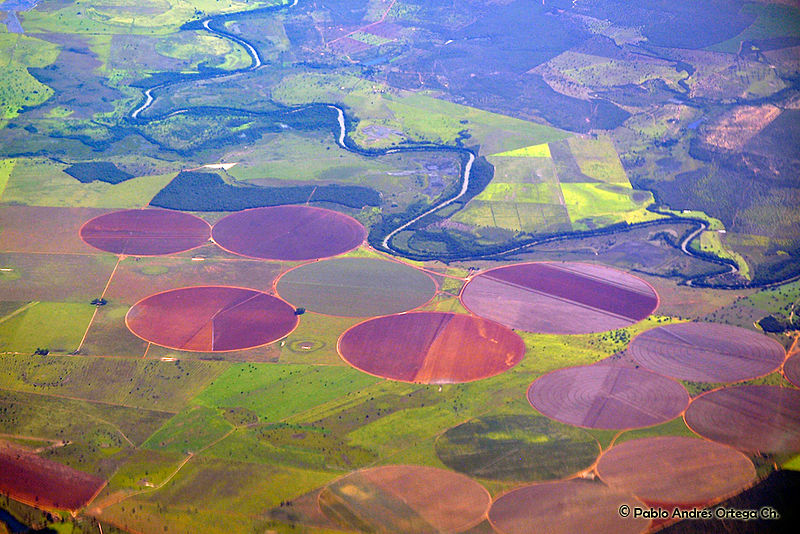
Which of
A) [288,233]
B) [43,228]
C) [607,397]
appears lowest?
[43,228]

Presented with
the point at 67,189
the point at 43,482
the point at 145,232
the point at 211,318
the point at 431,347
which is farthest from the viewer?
the point at 67,189

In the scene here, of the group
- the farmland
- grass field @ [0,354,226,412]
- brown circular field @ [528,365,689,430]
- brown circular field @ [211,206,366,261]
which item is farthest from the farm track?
grass field @ [0,354,226,412]

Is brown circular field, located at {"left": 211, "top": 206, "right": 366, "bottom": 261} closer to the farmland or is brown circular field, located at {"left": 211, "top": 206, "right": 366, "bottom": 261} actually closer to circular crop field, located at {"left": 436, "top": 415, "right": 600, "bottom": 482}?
the farmland

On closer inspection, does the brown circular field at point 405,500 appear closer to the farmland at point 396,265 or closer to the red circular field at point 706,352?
the farmland at point 396,265

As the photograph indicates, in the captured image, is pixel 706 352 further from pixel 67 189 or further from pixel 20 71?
pixel 20 71

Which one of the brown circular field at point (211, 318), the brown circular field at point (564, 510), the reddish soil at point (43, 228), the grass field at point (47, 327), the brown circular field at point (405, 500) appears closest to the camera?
the brown circular field at point (564, 510)

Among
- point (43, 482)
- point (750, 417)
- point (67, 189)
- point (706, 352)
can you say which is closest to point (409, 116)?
point (67, 189)

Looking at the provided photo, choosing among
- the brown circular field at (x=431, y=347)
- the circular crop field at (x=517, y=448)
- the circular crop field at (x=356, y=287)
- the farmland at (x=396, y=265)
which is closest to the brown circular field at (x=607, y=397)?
the farmland at (x=396, y=265)
